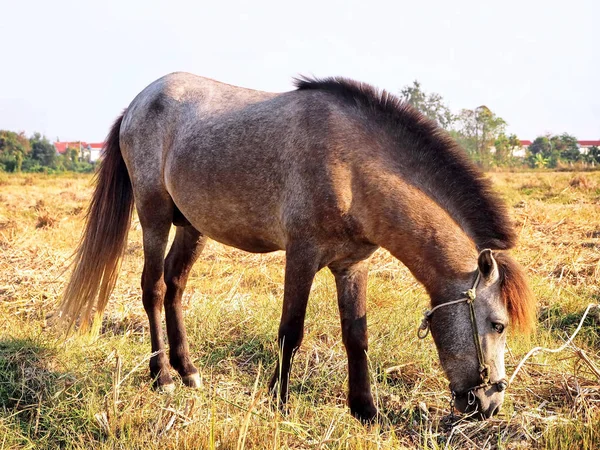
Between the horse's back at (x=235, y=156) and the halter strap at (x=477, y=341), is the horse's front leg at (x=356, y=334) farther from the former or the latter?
the halter strap at (x=477, y=341)

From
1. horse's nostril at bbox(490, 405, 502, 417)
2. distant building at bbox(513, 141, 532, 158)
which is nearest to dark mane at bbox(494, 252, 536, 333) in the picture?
horse's nostril at bbox(490, 405, 502, 417)

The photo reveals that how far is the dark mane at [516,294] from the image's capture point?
123 inches

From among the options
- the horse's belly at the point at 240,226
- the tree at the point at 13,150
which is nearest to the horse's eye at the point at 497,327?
the horse's belly at the point at 240,226

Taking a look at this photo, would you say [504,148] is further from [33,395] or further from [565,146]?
[33,395]

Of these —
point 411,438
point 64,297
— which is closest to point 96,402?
point 64,297

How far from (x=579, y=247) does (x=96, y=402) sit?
7059mm

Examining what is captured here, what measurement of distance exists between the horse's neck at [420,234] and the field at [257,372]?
869 mm

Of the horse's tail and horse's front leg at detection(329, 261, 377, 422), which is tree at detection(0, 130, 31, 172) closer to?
the horse's tail

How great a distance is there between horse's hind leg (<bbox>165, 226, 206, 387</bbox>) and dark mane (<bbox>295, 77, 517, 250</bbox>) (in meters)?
2.00

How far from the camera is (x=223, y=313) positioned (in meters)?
5.06

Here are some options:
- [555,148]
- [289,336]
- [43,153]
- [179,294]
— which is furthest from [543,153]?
[289,336]

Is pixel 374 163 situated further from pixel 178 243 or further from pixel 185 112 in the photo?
pixel 178 243

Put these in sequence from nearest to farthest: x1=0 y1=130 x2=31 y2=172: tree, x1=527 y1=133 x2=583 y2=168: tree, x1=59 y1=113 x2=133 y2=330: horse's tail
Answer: x1=59 y1=113 x2=133 y2=330: horse's tail
x1=0 y1=130 x2=31 y2=172: tree
x1=527 y1=133 x2=583 y2=168: tree

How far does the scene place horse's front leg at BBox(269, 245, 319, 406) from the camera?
3.58 m
